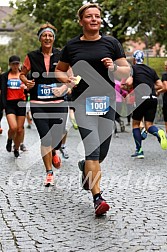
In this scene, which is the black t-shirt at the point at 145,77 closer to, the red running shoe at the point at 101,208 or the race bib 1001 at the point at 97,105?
the race bib 1001 at the point at 97,105

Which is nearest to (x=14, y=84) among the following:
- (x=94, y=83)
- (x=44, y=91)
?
(x=44, y=91)

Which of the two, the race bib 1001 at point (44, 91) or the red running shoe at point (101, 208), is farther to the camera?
the race bib 1001 at point (44, 91)

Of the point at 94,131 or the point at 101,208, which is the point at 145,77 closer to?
the point at 94,131

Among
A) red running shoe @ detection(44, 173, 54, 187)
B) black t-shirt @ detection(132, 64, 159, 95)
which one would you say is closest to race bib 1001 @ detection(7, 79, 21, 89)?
black t-shirt @ detection(132, 64, 159, 95)

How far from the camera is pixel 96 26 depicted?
631 cm

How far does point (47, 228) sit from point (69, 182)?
2.89 m

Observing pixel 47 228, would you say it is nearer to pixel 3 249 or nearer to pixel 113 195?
pixel 3 249

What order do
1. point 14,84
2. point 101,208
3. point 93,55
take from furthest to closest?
point 14,84 < point 93,55 < point 101,208

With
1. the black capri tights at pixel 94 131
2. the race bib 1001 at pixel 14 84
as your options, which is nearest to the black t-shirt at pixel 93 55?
the black capri tights at pixel 94 131

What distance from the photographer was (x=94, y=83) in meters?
6.37

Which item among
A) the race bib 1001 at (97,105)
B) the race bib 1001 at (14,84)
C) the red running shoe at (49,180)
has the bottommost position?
the red running shoe at (49,180)

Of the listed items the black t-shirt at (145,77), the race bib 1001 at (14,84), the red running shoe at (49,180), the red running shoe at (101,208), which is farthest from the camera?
the race bib 1001 at (14,84)

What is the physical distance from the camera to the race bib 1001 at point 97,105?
6355 mm

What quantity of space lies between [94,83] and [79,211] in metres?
1.25
